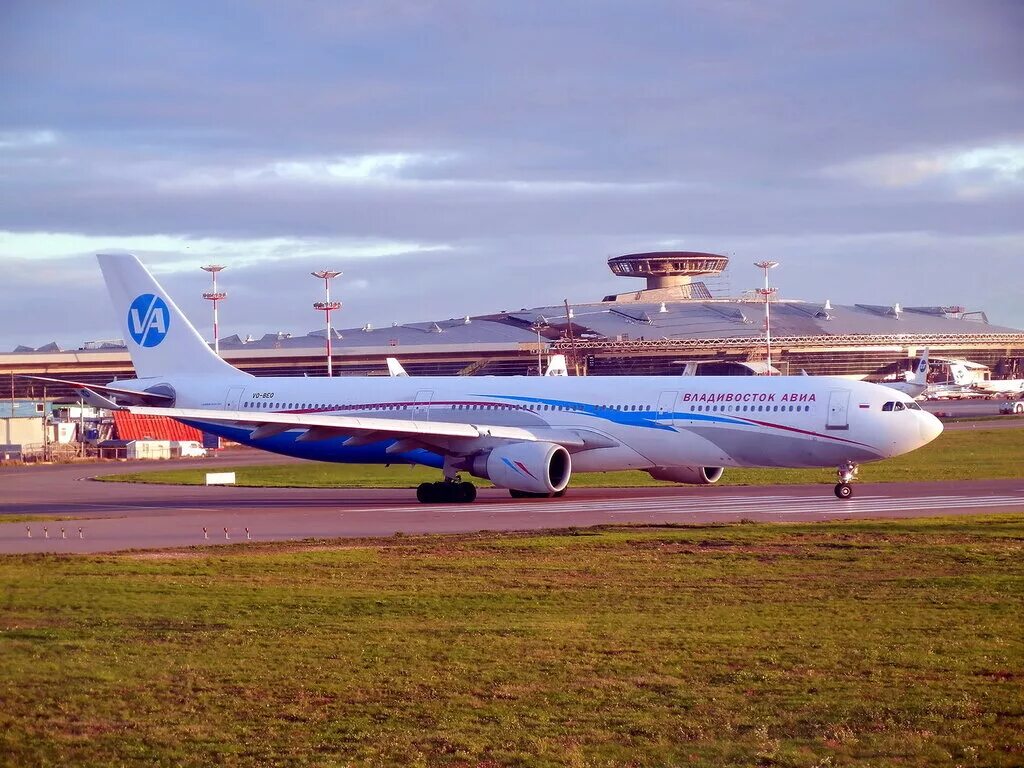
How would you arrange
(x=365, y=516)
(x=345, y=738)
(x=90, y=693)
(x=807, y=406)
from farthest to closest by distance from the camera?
(x=807, y=406), (x=365, y=516), (x=90, y=693), (x=345, y=738)

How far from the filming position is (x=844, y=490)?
115 feet

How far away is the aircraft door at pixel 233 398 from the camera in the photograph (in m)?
42.2

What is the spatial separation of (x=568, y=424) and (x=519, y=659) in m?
24.4

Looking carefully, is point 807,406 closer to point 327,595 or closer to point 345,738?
point 327,595

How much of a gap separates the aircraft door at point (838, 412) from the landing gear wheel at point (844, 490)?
1638 mm

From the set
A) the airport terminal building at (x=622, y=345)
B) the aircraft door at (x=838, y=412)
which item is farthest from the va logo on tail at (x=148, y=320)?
the airport terminal building at (x=622, y=345)

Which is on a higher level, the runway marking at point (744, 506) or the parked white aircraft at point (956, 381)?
the parked white aircraft at point (956, 381)

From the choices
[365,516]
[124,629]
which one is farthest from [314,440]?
[124,629]

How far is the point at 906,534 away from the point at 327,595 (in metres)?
12.4

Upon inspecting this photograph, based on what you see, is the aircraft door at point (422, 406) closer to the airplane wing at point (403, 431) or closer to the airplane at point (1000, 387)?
the airplane wing at point (403, 431)

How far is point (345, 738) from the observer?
34.3 ft

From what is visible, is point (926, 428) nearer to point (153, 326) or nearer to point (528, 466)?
point (528, 466)

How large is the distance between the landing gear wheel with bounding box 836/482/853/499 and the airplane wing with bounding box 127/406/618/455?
625 cm

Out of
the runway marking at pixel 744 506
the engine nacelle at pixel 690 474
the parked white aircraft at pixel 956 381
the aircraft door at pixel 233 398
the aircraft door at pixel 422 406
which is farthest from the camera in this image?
the parked white aircraft at pixel 956 381
